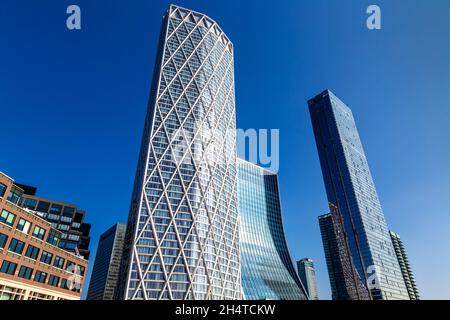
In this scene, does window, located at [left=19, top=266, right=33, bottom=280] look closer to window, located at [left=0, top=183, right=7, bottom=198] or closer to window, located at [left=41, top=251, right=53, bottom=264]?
window, located at [left=41, top=251, right=53, bottom=264]

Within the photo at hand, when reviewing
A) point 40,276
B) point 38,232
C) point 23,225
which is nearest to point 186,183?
point 38,232

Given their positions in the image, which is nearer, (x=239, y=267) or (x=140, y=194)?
(x=140, y=194)

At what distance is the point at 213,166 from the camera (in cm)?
12069

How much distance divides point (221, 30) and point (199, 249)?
123286mm

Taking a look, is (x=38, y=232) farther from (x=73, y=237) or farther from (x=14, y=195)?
(x=73, y=237)

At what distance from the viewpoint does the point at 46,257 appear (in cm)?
5347

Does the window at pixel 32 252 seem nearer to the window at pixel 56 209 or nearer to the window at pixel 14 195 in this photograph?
the window at pixel 14 195

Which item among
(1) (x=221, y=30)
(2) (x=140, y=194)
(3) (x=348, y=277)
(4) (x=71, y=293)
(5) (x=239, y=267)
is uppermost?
(1) (x=221, y=30)

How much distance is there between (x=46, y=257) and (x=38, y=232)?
17.2 feet

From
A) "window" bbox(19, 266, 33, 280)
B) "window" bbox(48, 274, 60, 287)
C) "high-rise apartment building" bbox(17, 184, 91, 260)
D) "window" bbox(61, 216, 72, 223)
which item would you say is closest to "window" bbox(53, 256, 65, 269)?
"window" bbox(48, 274, 60, 287)

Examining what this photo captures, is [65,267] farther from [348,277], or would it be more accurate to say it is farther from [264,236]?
[264,236]

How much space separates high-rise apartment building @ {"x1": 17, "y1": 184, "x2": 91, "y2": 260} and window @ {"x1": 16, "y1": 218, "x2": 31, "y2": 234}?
229ft
